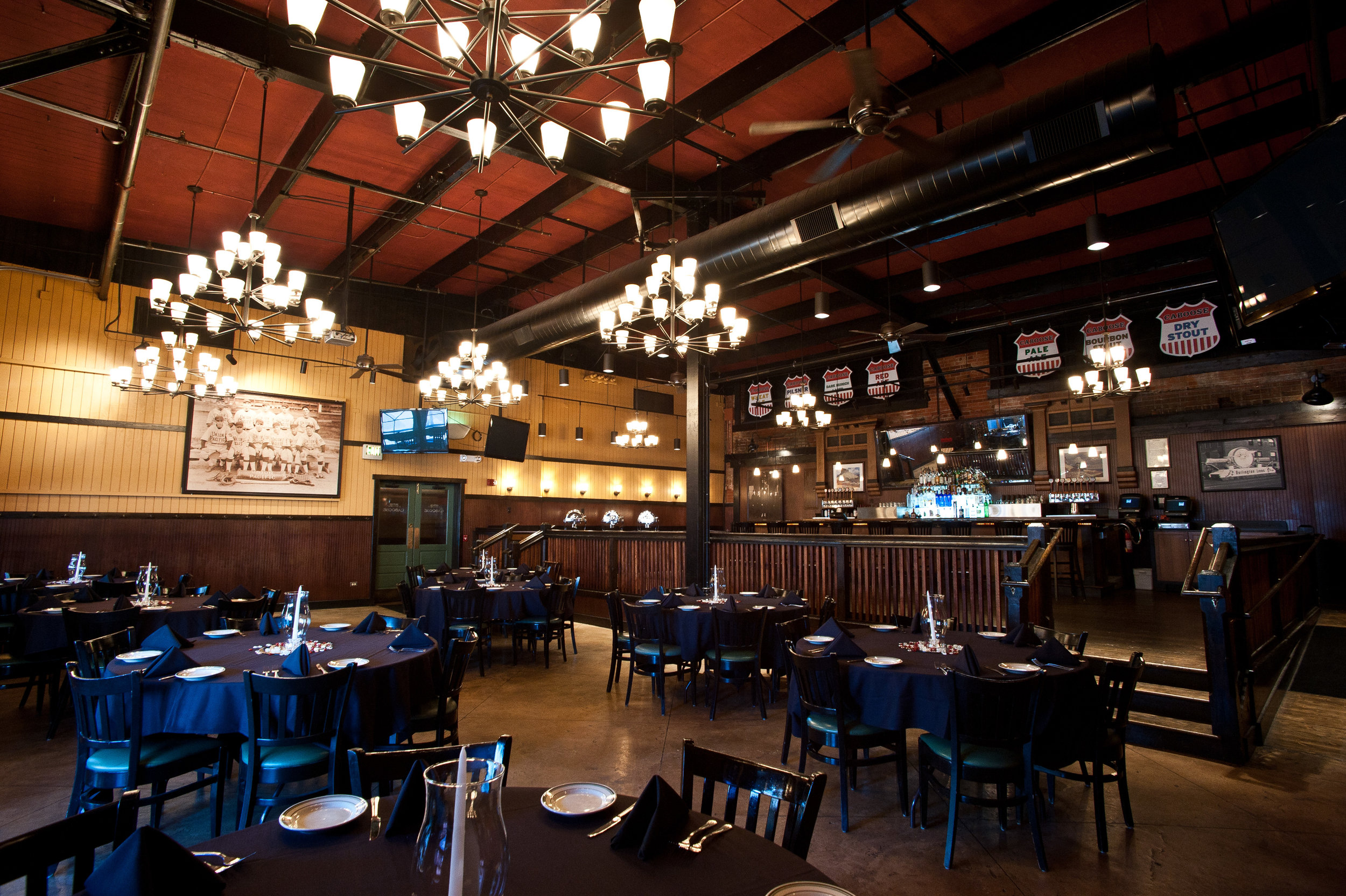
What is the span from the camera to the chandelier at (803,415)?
12078 millimetres

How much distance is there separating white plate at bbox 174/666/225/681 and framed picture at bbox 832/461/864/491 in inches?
555

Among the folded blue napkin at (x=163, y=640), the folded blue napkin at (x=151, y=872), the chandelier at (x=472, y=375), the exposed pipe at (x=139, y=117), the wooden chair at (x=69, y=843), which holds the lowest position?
the folded blue napkin at (x=163, y=640)

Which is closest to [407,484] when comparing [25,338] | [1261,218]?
[25,338]

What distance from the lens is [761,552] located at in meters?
7.77

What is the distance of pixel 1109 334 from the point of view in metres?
10.4

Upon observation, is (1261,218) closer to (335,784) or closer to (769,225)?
(769,225)

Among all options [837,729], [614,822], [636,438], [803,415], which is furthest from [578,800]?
[636,438]

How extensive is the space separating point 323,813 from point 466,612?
17.7 feet

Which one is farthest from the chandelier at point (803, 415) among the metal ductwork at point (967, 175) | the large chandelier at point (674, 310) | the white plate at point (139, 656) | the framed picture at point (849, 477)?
the white plate at point (139, 656)

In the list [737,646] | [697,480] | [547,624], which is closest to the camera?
[737,646]

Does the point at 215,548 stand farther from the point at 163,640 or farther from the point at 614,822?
the point at 614,822

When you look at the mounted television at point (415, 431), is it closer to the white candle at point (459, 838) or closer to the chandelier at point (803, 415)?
the chandelier at point (803, 415)

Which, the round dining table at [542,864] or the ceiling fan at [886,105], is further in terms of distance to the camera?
the ceiling fan at [886,105]

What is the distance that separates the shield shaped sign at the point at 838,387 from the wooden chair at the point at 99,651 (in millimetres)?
12051
